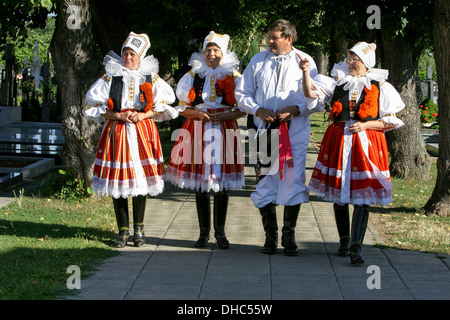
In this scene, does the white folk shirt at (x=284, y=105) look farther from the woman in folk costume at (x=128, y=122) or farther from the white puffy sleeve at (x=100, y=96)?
the white puffy sleeve at (x=100, y=96)

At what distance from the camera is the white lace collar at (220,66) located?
23.0 ft

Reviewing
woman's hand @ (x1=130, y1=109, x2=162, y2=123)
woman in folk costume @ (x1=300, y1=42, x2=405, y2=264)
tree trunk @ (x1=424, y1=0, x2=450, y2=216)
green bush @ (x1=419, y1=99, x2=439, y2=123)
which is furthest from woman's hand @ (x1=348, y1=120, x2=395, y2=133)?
green bush @ (x1=419, y1=99, x2=439, y2=123)

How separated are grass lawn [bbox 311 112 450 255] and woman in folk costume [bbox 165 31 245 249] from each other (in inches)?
75.1

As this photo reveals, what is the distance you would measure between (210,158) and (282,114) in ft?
2.89

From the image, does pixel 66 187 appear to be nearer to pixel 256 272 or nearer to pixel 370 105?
pixel 256 272

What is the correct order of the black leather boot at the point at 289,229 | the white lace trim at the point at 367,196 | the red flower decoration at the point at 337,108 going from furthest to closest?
the black leather boot at the point at 289,229 < the red flower decoration at the point at 337,108 < the white lace trim at the point at 367,196

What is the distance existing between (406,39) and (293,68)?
6.86 m

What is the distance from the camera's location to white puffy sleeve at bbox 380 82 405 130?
6.46m

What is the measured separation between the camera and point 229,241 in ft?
24.8

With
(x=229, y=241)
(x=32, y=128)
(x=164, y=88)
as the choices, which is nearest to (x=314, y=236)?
(x=229, y=241)

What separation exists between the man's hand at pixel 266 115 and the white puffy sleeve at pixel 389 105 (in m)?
0.99

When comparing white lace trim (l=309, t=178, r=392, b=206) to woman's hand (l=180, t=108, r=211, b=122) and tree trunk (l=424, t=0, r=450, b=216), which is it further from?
tree trunk (l=424, t=0, r=450, b=216)

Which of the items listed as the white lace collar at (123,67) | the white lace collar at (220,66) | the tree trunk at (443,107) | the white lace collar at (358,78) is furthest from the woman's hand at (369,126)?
the tree trunk at (443,107)

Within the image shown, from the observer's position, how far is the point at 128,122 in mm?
7027
